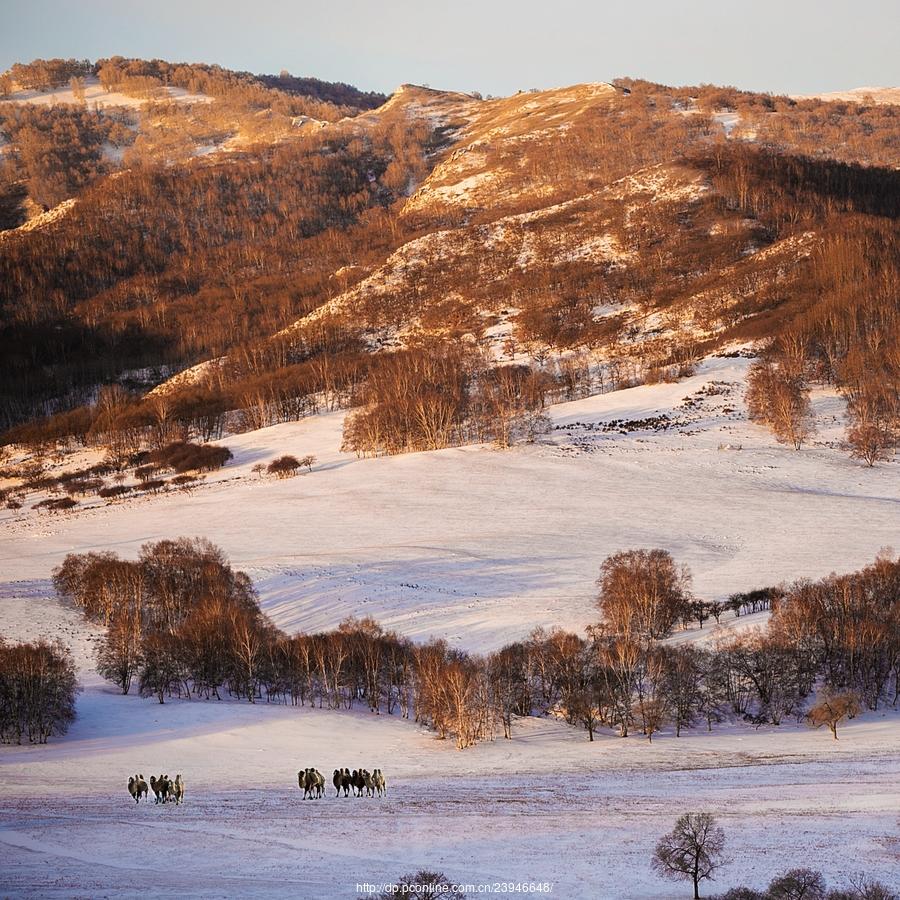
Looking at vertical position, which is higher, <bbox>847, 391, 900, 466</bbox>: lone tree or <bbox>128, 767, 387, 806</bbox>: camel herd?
<bbox>847, 391, 900, 466</bbox>: lone tree

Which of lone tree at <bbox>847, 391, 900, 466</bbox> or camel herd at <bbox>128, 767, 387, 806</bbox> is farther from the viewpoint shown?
lone tree at <bbox>847, 391, 900, 466</bbox>

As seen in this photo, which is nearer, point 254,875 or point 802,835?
point 254,875

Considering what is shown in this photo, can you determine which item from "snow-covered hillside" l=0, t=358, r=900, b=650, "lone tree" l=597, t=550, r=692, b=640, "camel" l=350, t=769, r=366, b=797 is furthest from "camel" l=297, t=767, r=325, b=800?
"lone tree" l=597, t=550, r=692, b=640

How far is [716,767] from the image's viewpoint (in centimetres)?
3988

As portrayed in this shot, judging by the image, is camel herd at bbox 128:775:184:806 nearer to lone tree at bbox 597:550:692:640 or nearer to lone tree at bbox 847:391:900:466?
lone tree at bbox 597:550:692:640

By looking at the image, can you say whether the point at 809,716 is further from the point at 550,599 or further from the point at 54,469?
the point at 54,469

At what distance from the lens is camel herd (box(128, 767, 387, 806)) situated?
36000mm

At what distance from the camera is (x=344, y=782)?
36594 millimetres

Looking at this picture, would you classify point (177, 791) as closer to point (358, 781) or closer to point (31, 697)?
point (358, 781)

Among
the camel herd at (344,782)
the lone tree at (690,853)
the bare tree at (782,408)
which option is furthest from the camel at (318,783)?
the bare tree at (782,408)

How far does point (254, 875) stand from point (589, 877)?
10.0m

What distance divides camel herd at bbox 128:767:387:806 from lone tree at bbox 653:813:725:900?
43.3 feet

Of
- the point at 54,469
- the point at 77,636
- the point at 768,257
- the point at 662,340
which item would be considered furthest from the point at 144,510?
the point at 768,257

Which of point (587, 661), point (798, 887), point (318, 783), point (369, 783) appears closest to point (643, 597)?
point (587, 661)
